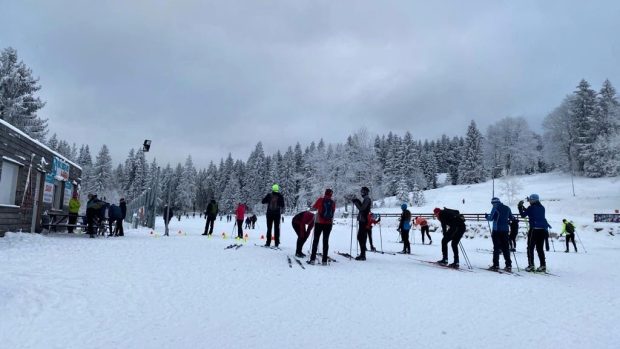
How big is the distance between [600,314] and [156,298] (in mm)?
6454

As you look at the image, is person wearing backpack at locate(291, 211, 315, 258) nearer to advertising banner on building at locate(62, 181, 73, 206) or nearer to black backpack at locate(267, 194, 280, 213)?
black backpack at locate(267, 194, 280, 213)

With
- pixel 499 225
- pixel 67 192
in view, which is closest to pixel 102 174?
pixel 67 192

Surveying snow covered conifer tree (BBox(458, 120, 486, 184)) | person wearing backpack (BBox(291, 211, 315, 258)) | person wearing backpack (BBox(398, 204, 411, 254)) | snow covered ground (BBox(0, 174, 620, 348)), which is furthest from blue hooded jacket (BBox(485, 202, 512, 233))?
snow covered conifer tree (BBox(458, 120, 486, 184))

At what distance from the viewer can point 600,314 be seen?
582 cm

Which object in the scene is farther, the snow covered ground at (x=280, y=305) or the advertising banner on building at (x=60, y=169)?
the advertising banner on building at (x=60, y=169)

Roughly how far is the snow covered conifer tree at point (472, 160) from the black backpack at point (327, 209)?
77819 mm

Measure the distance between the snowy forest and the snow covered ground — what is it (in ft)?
51.8

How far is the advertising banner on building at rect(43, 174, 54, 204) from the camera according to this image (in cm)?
1755

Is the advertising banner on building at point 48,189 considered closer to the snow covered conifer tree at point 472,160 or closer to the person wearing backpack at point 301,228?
the person wearing backpack at point 301,228

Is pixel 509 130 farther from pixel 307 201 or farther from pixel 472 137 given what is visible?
pixel 307 201

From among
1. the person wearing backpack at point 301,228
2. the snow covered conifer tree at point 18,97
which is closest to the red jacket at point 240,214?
the person wearing backpack at point 301,228

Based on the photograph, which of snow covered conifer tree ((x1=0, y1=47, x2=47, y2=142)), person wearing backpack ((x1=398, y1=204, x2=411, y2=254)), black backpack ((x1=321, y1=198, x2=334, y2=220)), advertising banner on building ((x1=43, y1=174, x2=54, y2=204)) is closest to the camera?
black backpack ((x1=321, y1=198, x2=334, y2=220))

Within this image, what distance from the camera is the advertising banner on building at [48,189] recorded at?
17.5 m

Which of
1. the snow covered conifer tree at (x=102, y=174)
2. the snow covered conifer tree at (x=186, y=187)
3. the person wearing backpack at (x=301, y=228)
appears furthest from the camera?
the snow covered conifer tree at (x=186, y=187)
